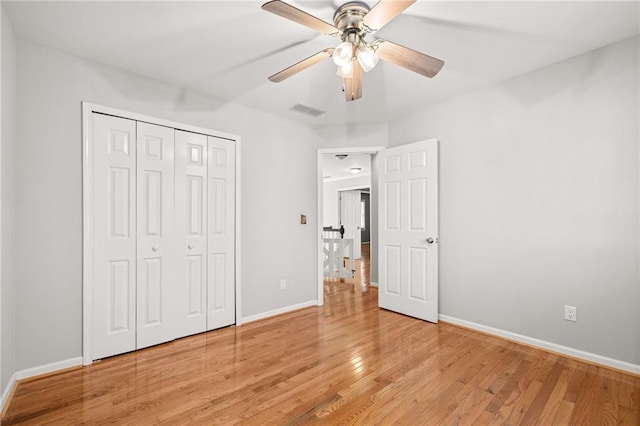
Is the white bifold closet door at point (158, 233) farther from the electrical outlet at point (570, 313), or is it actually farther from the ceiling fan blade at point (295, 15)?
the electrical outlet at point (570, 313)

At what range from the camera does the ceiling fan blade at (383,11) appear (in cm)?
160

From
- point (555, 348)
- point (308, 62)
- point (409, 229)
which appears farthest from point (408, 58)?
point (555, 348)

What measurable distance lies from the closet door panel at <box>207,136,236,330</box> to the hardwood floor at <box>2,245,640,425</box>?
37 centimetres

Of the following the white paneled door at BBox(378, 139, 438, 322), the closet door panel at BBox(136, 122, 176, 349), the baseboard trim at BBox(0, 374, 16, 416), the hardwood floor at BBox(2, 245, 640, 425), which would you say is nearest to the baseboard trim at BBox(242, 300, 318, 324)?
the hardwood floor at BBox(2, 245, 640, 425)

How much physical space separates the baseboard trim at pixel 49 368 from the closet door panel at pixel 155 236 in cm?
46

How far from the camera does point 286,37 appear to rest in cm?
232

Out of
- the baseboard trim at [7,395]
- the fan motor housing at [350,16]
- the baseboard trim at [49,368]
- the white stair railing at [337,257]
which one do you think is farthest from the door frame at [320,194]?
the baseboard trim at [7,395]

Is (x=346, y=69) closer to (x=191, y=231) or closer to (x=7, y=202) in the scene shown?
(x=191, y=231)

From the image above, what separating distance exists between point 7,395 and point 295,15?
3.01m

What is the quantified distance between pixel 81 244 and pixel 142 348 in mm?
1092

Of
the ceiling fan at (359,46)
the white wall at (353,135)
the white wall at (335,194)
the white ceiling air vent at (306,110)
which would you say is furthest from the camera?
the white wall at (335,194)

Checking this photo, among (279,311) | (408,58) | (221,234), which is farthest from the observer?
(279,311)

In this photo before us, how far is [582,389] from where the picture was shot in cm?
216

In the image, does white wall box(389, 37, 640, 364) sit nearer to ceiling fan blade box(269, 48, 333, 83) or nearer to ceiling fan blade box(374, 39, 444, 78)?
ceiling fan blade box(374, 39, 444, 78)
